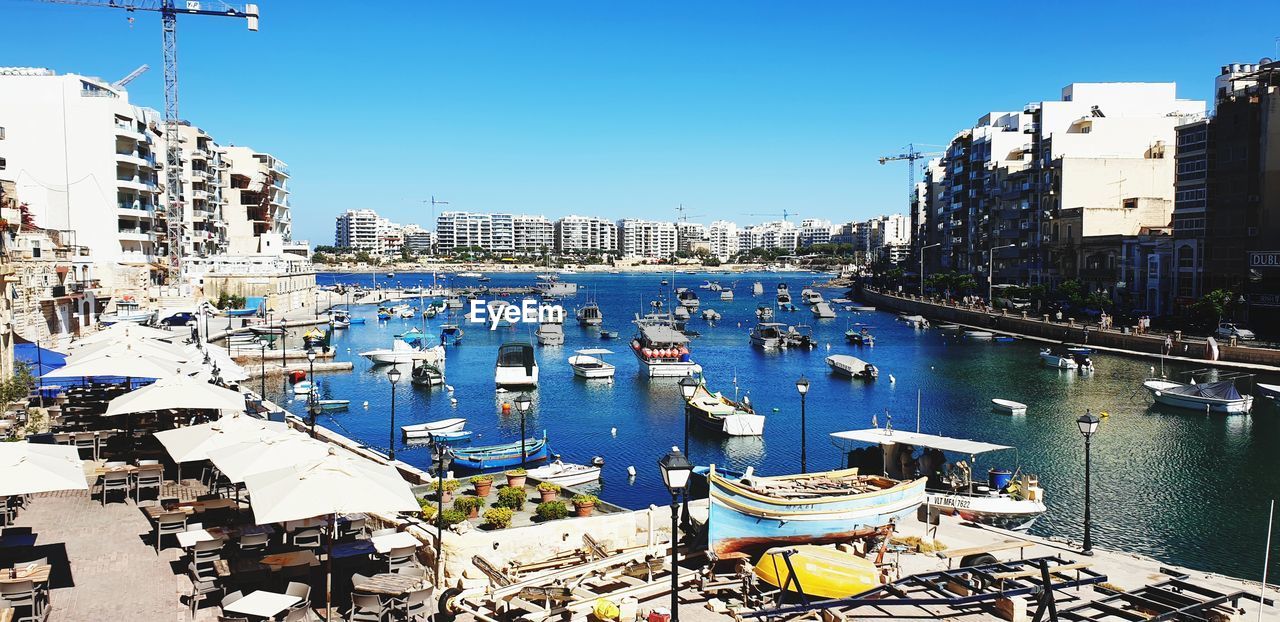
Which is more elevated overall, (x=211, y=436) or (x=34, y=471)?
(x=34, y=471)

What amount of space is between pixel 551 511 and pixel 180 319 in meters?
55.4

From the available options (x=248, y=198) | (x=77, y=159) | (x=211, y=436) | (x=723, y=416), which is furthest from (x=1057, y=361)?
(x=248, y=198)

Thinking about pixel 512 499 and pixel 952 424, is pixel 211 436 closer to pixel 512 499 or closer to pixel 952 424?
pixel 512 499

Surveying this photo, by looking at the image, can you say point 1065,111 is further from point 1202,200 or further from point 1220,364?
point 1220,364

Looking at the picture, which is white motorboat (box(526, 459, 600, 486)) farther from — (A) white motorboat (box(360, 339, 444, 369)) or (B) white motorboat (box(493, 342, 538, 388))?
(A) white motorboat (box(360, 339, 444, 369))

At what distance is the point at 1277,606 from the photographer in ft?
51.4

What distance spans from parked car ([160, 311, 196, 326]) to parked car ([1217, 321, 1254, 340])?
69.0 metres

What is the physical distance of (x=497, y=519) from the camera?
18.5 metres

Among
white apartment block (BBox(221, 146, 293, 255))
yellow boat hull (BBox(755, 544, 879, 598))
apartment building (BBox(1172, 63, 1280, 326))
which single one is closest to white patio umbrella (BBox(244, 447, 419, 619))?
yellow boat hull (BBox(755, 544, 879, 598))

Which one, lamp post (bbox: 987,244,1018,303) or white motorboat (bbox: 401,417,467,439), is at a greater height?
lamp post (bbox: 987,244,1018,303)

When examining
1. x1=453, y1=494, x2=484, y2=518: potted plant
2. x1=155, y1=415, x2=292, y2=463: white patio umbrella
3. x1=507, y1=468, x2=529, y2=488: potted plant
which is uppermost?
x1=155, y1=415, x2=292, y2=463: white patio umbrella

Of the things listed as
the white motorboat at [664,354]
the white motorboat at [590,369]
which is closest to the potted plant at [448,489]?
the white motorboat at [590,369]

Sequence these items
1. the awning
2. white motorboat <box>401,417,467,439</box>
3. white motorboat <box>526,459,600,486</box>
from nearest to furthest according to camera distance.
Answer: the awning < white motorboat <box>526,459,600,486</box> < white motorboat <box>401,417,467,439</box>

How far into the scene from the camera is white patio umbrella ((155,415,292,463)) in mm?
15945
